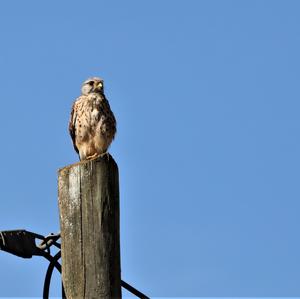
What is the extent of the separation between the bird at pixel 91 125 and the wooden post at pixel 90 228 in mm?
4329

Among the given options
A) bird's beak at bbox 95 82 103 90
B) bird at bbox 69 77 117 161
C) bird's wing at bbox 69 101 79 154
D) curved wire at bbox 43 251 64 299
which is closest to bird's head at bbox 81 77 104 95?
bird's beak at bbox 95 82 103 90

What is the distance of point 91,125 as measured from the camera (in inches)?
345

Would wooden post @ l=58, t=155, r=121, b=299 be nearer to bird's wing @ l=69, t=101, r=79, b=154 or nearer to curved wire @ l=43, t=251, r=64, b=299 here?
curved wire @ l=43, t=251, r=64, b=299

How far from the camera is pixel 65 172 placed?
406 centimetres

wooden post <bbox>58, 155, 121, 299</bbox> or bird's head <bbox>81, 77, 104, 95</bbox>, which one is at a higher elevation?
bird's head <bbox>81, 77, 104, 95</bbox>

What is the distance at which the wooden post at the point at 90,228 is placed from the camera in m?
3.92

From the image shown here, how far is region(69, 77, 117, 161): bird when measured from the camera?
341 inches

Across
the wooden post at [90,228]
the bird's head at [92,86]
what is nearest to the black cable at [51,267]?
the wooden post at [90,228]

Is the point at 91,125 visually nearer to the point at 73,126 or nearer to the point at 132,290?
the point at 73,126

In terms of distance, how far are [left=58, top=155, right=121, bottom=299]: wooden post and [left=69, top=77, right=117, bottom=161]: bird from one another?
433 cm

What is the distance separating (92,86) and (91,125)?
48.3 inches

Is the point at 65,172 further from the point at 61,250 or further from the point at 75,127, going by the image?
the point at 75,127

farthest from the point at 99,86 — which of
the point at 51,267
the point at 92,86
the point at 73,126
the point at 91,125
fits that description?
the point at 51,267

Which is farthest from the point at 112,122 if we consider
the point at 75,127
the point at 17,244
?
the point at 17,244
